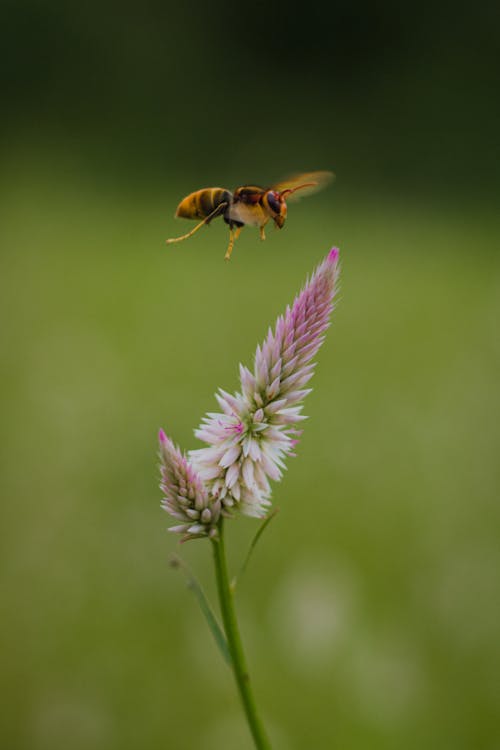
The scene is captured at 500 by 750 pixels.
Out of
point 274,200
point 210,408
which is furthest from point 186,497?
point 210,408

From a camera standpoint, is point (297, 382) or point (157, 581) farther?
point (157, 581)

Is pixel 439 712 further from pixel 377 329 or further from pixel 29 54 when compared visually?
pixel 29 54

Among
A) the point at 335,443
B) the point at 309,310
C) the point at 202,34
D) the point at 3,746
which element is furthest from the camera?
the point at 202,34

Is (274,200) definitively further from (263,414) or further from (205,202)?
(263,414)

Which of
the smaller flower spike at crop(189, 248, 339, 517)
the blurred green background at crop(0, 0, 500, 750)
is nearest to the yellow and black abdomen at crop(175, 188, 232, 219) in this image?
the smaller flower spike at crop(189, 248, 339, 517)

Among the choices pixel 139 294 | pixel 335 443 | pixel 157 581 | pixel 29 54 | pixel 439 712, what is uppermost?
pixel 29 54

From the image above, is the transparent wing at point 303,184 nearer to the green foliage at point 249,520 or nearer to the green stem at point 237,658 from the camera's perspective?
the green stem at point 237,658

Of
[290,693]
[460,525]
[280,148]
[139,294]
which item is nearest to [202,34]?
[280,148]
